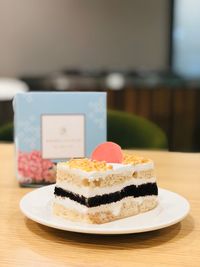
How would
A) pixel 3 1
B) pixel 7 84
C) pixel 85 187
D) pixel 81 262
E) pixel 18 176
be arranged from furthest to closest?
pixel 3 1 < pixel 7 84 < pixel 18 176 < pixel 85 187 < pixel 81 262

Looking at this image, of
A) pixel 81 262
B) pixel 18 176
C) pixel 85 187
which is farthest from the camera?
pixel 18 176

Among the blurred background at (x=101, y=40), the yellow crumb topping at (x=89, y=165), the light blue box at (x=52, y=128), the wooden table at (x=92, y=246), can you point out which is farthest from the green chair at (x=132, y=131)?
the blurred background at (x=101, y=40)

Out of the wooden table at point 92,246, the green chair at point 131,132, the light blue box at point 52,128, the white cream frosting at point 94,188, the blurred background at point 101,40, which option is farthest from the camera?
the blurred background at point 101,40

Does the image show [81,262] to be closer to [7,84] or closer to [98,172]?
[98,172]

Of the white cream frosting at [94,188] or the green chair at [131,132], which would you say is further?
the green chair at [131,132]

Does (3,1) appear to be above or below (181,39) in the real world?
above

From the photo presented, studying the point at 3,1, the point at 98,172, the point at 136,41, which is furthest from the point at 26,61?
the point at 98,172

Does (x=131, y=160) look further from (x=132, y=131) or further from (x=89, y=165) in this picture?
(x=132, y=131)

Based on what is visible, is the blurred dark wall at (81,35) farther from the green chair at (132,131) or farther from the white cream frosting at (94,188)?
the white cream frosting at (94,188)
